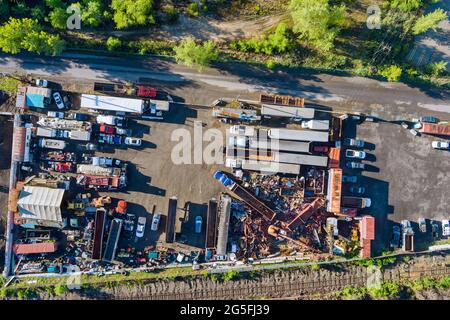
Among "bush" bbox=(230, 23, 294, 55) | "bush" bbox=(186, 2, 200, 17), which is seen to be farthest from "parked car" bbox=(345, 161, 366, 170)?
"bush" bbox=(186, 2, 200, 17)

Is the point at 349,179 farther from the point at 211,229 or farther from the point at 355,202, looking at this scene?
the point at 211,229

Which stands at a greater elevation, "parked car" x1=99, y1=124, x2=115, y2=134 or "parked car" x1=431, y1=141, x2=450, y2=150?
"parked car" x1=431, y1=141, x2=450, y2=150

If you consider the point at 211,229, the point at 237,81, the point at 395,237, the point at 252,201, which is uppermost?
the point at 237,81

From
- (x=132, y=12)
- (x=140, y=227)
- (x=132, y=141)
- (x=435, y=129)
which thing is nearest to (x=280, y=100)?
(x=132, y=141)

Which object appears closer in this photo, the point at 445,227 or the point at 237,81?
the point at 237,81

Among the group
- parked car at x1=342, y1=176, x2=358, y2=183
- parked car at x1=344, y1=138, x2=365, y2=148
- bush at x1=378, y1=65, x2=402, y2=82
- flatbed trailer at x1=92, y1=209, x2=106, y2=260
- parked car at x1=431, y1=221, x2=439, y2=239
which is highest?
bush at x1=378, y1=65, x2=402, y2=82

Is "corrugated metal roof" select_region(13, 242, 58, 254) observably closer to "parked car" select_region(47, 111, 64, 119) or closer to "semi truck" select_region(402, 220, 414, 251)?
"parked car" select_region(47, 111, 64, 119)

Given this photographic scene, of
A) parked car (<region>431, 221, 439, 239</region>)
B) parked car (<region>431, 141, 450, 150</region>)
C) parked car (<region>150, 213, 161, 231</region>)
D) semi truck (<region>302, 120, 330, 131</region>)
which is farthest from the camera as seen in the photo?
parked car (<region>431, 221, 439, 239</region>)
